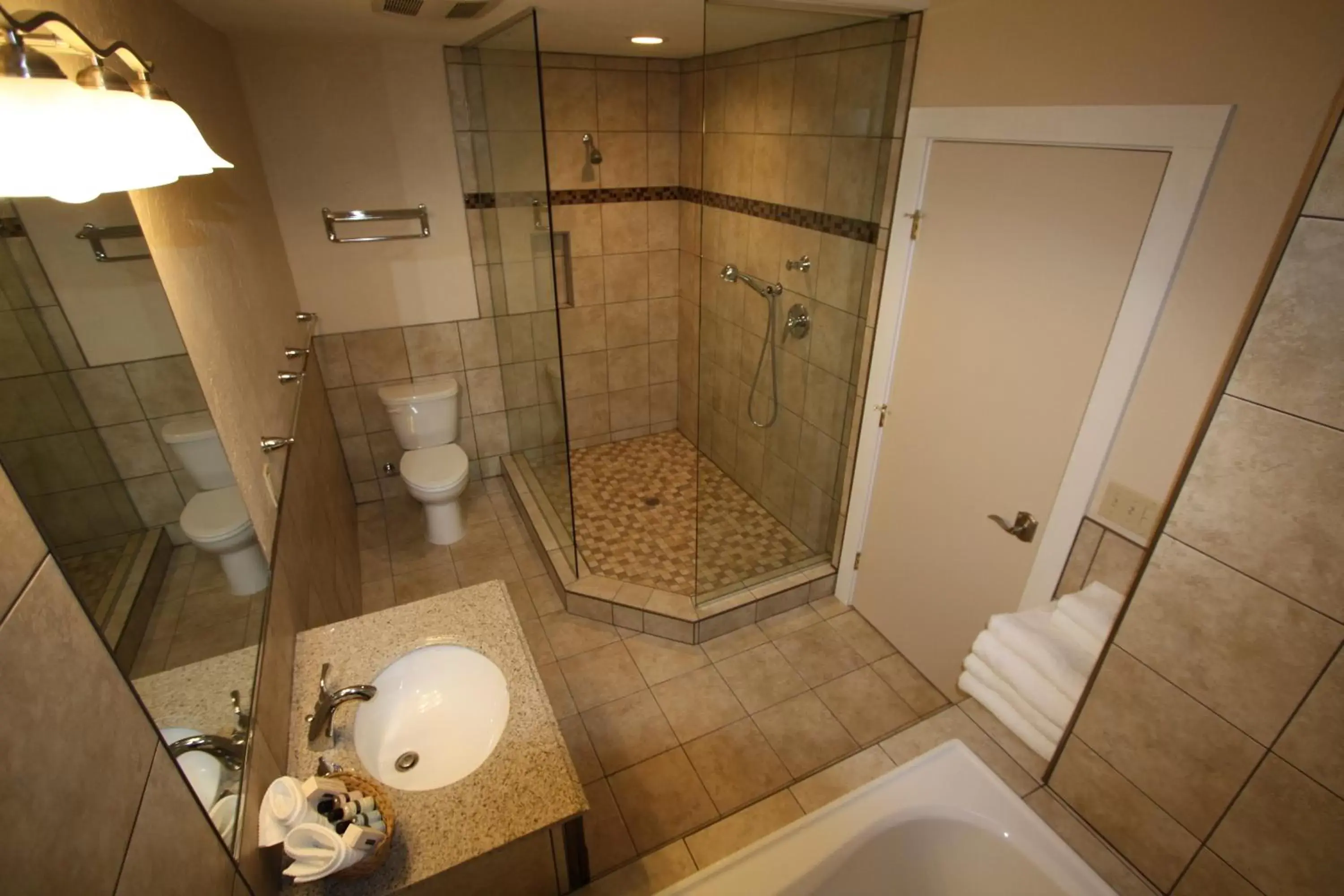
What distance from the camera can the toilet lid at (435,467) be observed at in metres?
3.23

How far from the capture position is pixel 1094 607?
1.68m

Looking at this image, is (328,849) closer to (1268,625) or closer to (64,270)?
(64,270)

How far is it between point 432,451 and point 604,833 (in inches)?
85.7

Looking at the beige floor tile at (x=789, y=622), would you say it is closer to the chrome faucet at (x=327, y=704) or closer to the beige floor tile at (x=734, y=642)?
the beige floor tile at (x=734, y=642)

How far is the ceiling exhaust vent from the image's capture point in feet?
6.84

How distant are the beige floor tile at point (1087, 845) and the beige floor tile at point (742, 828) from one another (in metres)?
0.69

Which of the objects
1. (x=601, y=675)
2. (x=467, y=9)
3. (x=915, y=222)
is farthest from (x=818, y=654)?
(x=467, y=9)

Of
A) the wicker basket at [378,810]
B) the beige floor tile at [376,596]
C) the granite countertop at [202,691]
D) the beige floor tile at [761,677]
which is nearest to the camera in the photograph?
the granite countertop at [202,691]

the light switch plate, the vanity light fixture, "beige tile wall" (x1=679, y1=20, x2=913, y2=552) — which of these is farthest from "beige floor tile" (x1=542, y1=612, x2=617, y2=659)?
the vanity light fixture

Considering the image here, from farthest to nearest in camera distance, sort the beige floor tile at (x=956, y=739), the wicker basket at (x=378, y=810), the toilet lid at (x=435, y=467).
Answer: the toilet lid at (x=435, y=467)
the beige floor tile at (x=956, y=739)
the wicker basket at (x=378, y=810)

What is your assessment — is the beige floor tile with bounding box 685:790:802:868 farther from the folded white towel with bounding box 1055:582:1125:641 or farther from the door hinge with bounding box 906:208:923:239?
the door hinge with bounding box 906:208:923:239

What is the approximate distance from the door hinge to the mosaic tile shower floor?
136cm

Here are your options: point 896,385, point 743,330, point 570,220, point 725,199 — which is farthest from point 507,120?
point 896,385

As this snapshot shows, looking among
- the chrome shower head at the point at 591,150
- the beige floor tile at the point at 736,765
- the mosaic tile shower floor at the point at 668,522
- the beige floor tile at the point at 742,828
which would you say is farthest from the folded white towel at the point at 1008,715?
the chrome shower head at the point at 591,150
